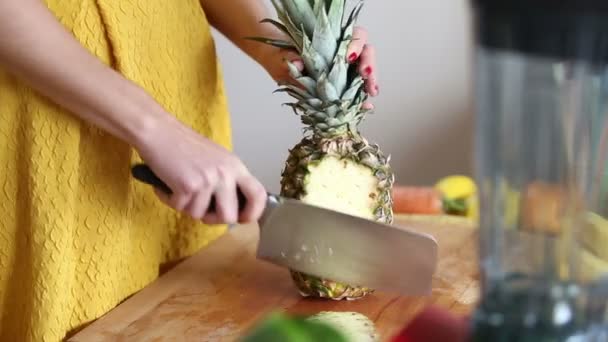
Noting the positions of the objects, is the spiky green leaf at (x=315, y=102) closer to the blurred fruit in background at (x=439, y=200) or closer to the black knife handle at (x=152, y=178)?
Answer: the black knife handle at (x=152, y=178)

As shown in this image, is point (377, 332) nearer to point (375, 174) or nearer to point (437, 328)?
point (375, 174)

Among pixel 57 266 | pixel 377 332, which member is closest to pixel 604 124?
pixel 377 332

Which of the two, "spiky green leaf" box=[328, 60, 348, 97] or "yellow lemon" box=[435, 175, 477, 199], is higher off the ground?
"spiky green leaf" box=[328, 60, 348, 97]

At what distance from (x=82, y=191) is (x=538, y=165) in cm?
66

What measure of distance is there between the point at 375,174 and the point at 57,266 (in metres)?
0.39

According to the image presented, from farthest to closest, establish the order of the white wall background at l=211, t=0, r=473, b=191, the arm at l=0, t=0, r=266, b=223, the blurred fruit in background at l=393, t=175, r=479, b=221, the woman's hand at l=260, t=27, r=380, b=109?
the white wall background at l=211, t=0, r=473, b=191 → the blurred fruit in background at l=393, t=175, r=479, b=221 → the woman's hand at l=260, t=27, r=380, b=109 → the arm at l=0, t=0, r=266, b=223

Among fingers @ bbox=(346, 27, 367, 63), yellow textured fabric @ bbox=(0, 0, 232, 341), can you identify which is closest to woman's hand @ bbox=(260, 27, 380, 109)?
fingers @ bbox=(346, 27, 367, 63)

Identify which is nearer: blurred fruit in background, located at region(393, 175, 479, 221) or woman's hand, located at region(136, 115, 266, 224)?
woman's hand, located at region(136, 115, 266, 224)

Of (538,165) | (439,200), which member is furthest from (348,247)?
(439,200)

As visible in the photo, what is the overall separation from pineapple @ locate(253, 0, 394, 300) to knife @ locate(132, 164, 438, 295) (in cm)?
3

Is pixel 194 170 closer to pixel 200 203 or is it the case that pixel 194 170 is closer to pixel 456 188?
pixel 200 203

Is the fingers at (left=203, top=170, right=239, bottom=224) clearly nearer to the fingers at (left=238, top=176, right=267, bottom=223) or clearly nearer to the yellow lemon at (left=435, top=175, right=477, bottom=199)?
the fingers at (left=238, top=176, right=267, bottom=223)

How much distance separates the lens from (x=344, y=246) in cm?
99

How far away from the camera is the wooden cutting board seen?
98 cm
